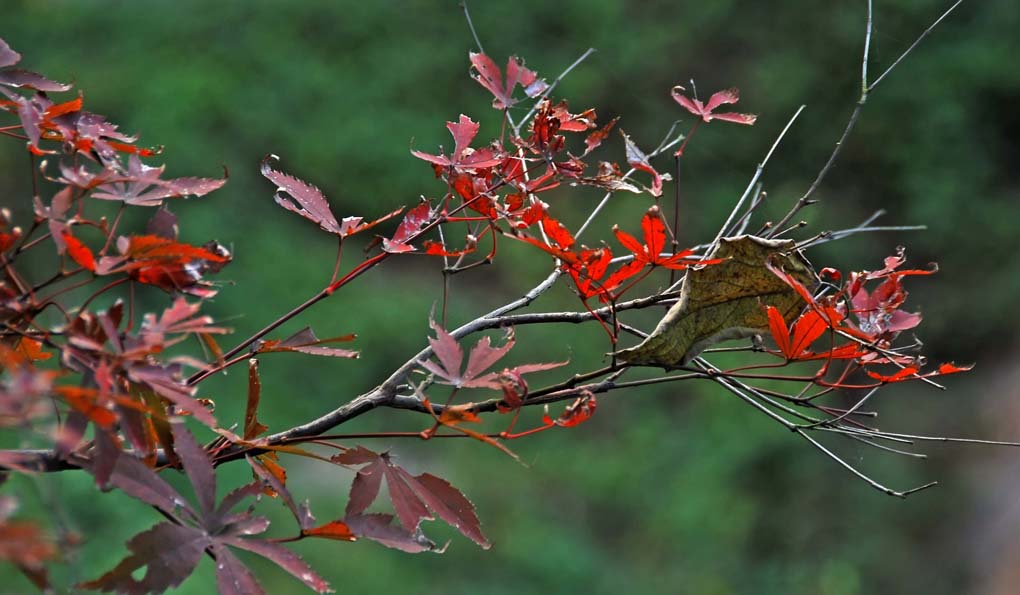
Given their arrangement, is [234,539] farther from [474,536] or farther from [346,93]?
[346,93]

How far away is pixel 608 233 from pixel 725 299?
277 centimetres

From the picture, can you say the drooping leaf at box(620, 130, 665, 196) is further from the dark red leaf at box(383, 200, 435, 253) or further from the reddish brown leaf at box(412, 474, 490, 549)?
the reddish brown leaf at box(412, 474, 490, 549)

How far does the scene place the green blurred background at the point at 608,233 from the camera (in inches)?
110

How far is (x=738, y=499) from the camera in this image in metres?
3.02

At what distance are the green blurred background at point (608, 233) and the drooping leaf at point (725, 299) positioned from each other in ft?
5.32

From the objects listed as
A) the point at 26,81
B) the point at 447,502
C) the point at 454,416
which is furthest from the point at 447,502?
the point at 26,81

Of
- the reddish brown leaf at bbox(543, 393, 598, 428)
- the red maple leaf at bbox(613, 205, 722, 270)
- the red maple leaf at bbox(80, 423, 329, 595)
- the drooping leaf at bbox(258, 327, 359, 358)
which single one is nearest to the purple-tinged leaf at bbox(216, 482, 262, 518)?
the red maple leaf at bbox(80, 423, 329, 595)

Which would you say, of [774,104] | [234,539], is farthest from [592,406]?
[774,104]

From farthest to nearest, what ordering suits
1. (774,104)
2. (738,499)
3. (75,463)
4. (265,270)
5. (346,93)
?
(346,93)
(774,104)
(265,270)
(738,499)
(75,463)

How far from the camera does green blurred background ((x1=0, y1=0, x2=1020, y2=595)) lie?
9.19 feet

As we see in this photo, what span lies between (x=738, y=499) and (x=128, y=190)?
2568 mm

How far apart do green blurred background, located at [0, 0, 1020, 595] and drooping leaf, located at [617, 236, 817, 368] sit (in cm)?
162

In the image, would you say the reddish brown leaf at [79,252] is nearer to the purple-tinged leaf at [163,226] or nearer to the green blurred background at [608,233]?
the purple-tinged leaf at [163,226]

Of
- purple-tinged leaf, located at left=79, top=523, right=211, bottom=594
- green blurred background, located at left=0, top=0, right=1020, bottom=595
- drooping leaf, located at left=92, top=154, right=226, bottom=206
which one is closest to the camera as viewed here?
purple-tinged leaf, located at left=79, top=523, right=211, bottom=594
